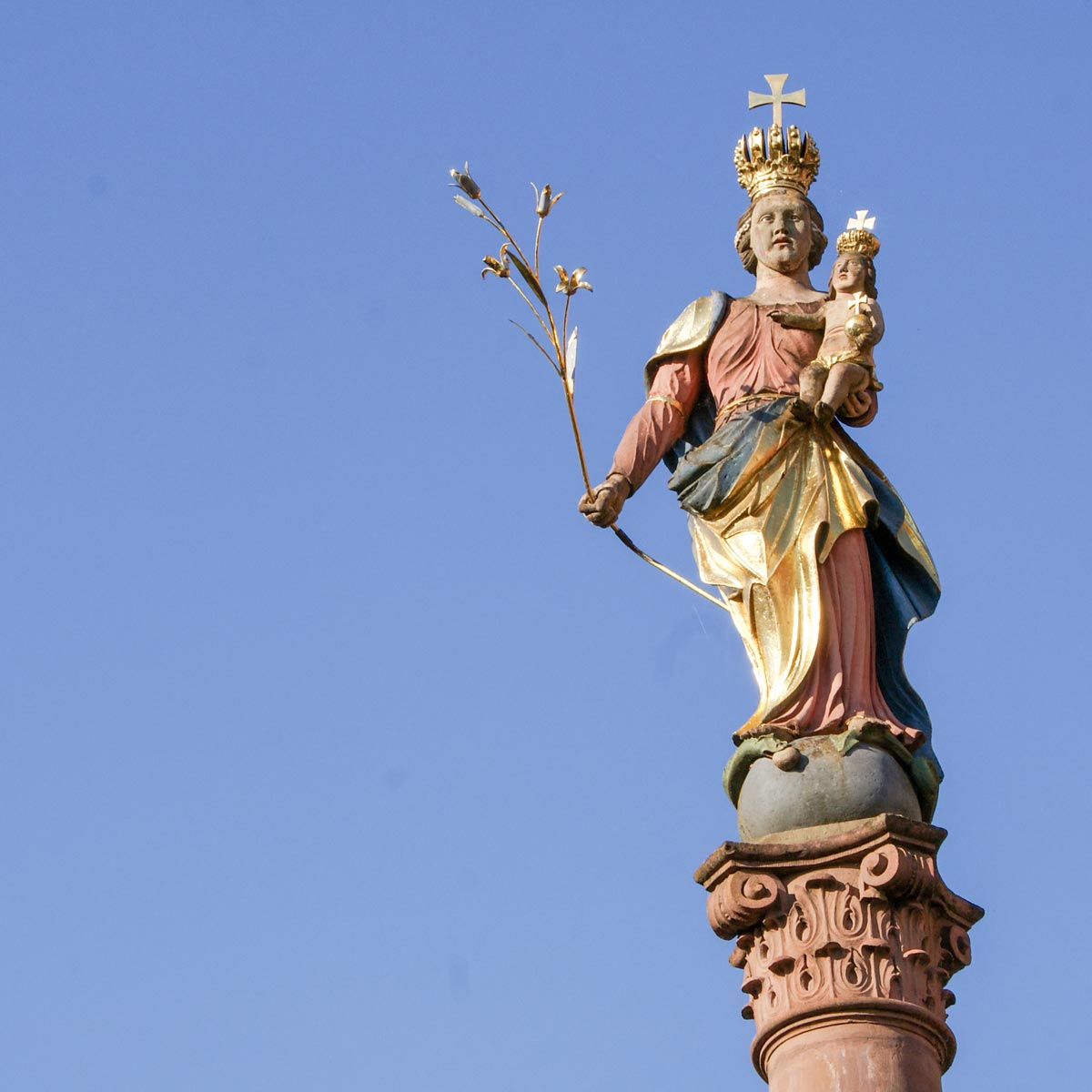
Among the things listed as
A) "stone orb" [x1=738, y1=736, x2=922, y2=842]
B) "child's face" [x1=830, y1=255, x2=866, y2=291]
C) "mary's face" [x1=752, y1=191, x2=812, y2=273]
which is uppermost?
"mary's face" [x1=752, y1=191, x2=812, y2=273]

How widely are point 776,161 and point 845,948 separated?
516 cm

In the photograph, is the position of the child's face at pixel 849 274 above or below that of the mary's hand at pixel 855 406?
above

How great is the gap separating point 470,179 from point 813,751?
3.84 metres

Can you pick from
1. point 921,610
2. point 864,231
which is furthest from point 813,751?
point 864,231

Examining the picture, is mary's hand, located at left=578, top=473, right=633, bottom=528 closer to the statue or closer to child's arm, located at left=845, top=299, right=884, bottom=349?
the statue

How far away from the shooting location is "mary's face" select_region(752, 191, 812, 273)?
15328 mm

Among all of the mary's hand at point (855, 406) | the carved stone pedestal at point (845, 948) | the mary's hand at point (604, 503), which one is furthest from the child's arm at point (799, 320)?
the carved stone pedestal at point (845, 948)

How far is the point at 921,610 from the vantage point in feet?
46.4

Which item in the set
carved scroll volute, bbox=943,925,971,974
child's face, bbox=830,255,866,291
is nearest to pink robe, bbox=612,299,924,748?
child's face, bbox=830,255,866,291

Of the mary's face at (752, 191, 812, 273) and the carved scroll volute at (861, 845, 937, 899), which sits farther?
the mary's face at (752, 191, 812, 273)

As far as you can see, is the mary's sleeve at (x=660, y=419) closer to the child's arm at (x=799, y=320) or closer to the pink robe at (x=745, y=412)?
the pink robe at (x=745, y=412)

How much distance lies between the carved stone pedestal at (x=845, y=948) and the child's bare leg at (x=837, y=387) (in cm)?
255

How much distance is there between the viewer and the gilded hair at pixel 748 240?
15.5m

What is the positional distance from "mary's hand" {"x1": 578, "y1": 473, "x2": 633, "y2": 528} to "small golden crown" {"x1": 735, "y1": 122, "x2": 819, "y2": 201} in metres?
2.19
